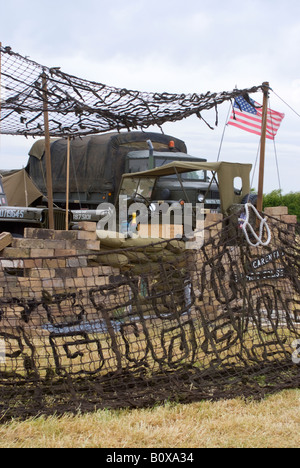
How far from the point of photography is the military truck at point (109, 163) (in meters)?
12.8

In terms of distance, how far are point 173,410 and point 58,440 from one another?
835 mm

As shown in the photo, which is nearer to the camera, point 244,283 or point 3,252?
point 244,283

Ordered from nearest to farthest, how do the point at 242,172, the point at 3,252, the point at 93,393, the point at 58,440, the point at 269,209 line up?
the point at 58,440 < the point at 93,393 < the point at 3,252 < the point at 269,209 < the point at 242,172

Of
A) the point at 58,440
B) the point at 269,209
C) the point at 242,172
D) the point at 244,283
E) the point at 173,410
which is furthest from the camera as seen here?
the point at 242,172

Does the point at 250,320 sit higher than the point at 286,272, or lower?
lower

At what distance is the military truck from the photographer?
1277cm

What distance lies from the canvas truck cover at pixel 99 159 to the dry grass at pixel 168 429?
10213 millimetres

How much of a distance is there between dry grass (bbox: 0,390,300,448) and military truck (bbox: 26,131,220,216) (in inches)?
341

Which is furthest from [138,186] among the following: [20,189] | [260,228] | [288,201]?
[288,201]

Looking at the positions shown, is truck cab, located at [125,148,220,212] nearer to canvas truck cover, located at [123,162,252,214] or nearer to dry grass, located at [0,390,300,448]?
canvas truck cover, located at [123,162,252,214]

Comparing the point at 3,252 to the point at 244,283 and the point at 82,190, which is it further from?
the point at 82,190

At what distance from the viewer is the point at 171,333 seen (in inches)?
174

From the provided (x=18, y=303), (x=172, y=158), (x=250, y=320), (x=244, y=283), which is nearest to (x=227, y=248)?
(x=244, y=283)

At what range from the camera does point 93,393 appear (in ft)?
13.1
